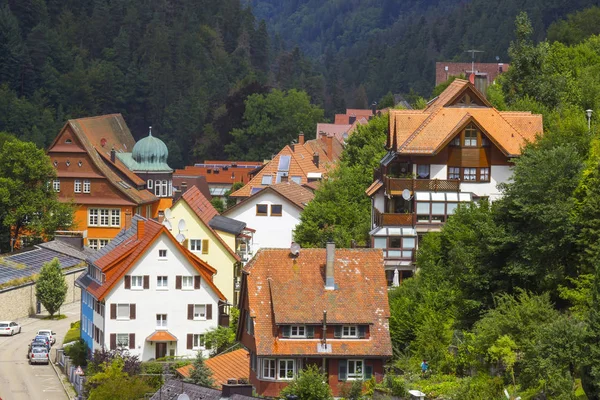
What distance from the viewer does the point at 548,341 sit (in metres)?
45.3

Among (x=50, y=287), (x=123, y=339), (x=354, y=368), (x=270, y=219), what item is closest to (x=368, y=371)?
(x=354, y=368)

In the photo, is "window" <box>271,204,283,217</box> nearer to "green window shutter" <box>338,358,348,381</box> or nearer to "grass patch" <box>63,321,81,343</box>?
"grass patch" <box>63,321,81,343</box>

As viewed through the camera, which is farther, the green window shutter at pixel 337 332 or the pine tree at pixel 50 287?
the pine tree at pixel 50 287

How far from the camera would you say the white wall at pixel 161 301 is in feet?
228

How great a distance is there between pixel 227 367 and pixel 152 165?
61.3m

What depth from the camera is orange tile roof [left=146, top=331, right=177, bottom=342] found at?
69.5m

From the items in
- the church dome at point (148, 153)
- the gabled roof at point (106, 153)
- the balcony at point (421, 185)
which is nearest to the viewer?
the balcony at point (421, 185)

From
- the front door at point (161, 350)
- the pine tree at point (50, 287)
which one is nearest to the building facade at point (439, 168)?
the front door at point (161, 350)

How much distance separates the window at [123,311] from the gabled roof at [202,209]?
6959 mm

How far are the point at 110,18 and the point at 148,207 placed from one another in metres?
83.6

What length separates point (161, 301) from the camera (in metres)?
70.1

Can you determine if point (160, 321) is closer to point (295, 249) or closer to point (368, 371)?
point (295, 249)

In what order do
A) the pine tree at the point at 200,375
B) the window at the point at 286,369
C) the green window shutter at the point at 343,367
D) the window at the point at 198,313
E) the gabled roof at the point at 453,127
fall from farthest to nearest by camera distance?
the gabled roof at the point at 453,127 → the window at the point at 198,313 → the green window shutter at the point at 343,367 → the window at the point at 286,369 → the pine tree at the point at 200,375

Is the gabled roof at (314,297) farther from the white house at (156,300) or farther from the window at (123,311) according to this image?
the window at (123,311)
